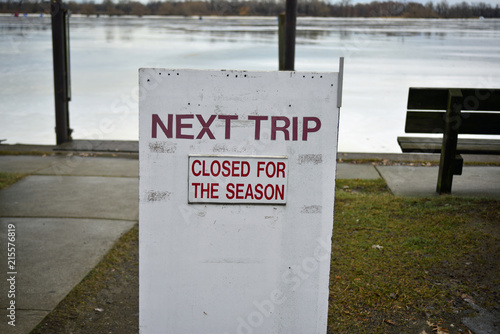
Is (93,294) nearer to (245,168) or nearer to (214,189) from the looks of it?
(214,189)

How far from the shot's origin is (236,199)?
3031 millimetres

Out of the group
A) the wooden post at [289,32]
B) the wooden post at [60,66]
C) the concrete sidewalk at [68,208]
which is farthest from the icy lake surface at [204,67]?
the concrete sidewalk at [68,208]

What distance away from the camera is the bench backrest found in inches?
242

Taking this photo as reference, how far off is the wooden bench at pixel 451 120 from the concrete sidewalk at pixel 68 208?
401 millimetres

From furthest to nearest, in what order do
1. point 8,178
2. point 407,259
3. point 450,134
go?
1. point 8,178
2. point 450,134
3. point 407,259

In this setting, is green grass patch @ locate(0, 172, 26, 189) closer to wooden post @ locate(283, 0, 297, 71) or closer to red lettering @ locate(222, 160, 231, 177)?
wooden post @ locate(283, 0, 297, 71)

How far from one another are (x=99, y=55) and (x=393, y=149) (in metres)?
16.1

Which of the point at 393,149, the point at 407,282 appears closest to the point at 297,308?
the point at 407,282

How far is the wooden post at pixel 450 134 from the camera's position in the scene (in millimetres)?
6008

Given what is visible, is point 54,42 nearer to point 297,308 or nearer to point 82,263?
point 82,263

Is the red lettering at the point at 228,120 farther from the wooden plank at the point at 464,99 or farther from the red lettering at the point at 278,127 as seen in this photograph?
the wooden plank at the point at 464,99

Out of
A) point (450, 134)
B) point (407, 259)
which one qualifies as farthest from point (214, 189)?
point (450, 134)

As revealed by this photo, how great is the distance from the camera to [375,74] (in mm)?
18172

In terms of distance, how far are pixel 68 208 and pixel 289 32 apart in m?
4.00
